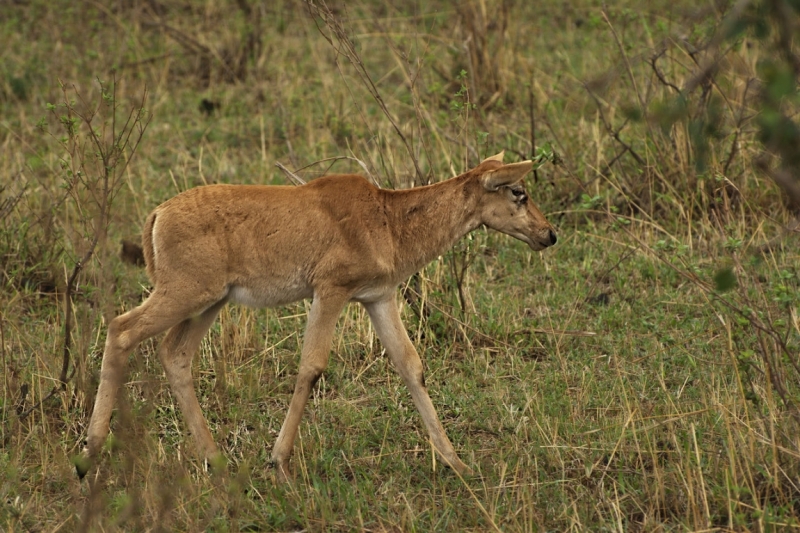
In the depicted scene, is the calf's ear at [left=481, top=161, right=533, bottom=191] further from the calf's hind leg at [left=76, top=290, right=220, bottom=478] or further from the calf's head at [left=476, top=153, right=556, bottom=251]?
the calf's hind leg at [left=76, top=290, right=220, bottom=478]

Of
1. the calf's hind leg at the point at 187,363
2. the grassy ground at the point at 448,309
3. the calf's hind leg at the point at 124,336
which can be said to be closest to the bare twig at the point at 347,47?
the grassy ground at the point at 448,309

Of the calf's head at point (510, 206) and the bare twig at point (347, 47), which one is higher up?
the bare twig at point (347, 47)

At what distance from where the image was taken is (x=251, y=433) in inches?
275

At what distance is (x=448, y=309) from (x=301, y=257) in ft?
6.07

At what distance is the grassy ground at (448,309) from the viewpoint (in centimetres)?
578

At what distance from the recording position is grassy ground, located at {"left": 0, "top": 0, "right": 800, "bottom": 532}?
578 centimetres

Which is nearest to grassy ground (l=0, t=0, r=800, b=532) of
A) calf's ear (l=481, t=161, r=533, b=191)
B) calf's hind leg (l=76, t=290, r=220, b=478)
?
calf's hind leg (l=76, t=290, r=220, b=478)

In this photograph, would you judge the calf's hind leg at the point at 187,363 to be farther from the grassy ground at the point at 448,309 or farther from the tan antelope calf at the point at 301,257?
the grassy ground at the point at 448,309

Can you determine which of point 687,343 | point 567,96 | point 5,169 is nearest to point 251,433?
point 687,343

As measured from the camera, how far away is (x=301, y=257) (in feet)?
21.6

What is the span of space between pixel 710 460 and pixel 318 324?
2.28 metres

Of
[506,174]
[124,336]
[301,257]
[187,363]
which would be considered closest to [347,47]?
[506,174]

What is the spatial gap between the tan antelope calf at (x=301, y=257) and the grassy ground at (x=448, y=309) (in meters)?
0.30

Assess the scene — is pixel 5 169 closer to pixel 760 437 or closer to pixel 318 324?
pixel 318 324
